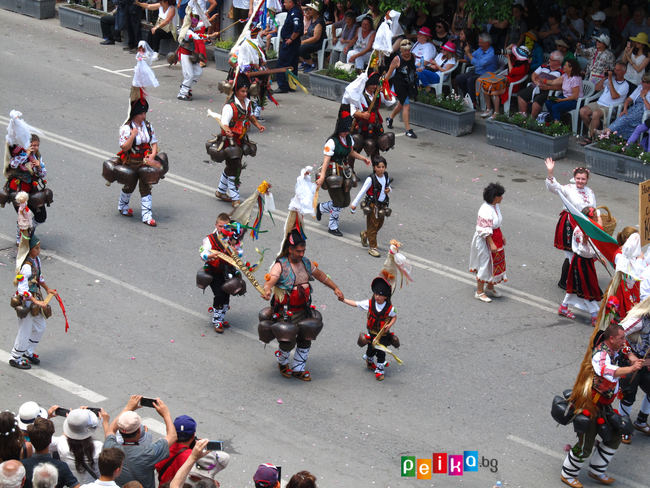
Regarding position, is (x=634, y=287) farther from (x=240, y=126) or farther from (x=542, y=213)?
(x=240, y=126)

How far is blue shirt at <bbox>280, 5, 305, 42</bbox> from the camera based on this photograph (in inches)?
744

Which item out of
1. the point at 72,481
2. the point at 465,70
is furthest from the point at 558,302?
the point at 465,70

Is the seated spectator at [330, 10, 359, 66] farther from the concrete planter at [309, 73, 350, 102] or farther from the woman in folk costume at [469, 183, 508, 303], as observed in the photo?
the woman in folk costume at [469, 183, 508, 303]

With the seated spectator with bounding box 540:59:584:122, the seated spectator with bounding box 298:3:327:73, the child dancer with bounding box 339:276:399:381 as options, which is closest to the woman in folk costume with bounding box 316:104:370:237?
the child dancer with bounding box 339:276:399:381

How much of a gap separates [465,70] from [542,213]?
5777mm

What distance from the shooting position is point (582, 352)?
32.6 feet

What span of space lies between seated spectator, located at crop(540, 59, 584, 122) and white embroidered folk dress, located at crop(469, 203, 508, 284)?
6.50m

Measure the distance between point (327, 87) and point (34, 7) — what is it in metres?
9.57

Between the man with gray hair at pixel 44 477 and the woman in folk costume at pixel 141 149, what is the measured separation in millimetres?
7112

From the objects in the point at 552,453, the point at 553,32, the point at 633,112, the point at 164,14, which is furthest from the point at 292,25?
the point at 552,453

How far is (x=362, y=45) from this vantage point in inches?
748

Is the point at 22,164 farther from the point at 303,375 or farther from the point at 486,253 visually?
the point at 486,253

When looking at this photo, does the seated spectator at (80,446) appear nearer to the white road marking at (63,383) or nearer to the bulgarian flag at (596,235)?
the white road marking at (63,383)

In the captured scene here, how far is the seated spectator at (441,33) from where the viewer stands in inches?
732
